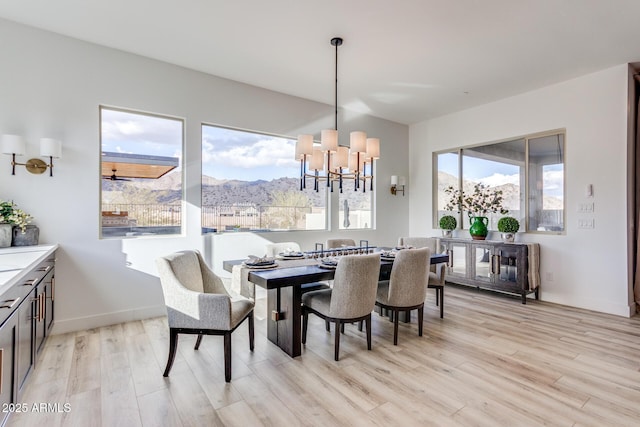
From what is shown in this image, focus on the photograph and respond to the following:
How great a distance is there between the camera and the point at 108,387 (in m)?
2.29

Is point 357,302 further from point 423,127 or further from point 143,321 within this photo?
point 423,127

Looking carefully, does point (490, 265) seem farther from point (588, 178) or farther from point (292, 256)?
point (292, 256)

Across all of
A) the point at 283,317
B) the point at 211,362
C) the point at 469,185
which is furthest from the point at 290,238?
the point at 469,185

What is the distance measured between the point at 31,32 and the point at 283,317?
12.1 ft

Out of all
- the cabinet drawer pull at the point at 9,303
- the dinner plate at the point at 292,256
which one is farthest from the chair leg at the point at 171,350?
the dinner plate at the point at 292,256

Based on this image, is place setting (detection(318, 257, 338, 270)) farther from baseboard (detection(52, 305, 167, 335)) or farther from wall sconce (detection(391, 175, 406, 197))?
wall sconce (detection(391, 175, 406, 197))

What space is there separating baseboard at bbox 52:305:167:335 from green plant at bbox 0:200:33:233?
103cm

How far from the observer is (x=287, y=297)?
9.39 feet

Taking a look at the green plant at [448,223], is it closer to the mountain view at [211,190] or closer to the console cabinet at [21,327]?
the mountain view at [211,190]

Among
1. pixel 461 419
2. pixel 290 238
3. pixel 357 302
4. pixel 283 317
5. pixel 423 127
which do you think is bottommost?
pixel 461 419

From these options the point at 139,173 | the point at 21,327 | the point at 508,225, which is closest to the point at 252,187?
the point at 139,173

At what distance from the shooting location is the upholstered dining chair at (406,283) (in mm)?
3045

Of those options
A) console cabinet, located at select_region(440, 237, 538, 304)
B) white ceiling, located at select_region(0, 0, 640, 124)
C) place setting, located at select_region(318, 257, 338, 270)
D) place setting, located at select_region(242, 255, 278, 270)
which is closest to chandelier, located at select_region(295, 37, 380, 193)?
white ceiling, located at select_region(0, 0, 640, 124)

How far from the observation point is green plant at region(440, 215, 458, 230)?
5449 mm
